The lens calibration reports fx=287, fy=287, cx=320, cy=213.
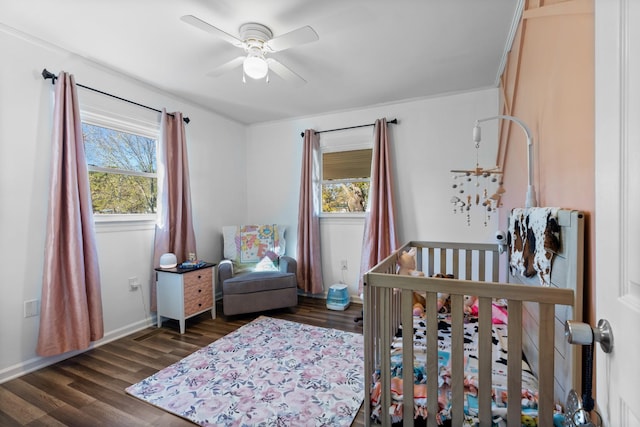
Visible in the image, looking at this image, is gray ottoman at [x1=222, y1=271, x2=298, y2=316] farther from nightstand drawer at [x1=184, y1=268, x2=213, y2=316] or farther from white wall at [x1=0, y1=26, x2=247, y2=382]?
white wall at [x1=0, y1=26, x2=247, y2=382]

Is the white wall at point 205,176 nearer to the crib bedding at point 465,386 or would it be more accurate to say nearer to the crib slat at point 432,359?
the crib bedding at point 465,386

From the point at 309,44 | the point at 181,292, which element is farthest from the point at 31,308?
the point at 309,44

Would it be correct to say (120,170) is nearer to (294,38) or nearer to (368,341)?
(294,38)

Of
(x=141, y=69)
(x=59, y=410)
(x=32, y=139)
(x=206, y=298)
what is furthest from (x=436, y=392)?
(x=141, y=69)

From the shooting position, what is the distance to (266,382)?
6.13 feet

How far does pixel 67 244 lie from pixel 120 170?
85 cm

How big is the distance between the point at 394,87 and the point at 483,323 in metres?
2.46

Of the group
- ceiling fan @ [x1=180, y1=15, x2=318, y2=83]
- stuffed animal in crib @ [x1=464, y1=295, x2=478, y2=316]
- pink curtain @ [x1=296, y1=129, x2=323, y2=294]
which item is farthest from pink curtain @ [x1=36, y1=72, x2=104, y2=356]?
stuffed animal in crib @ [x1=464, y1=295, x2=478, y2=316]

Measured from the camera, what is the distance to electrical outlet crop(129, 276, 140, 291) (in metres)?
2.67

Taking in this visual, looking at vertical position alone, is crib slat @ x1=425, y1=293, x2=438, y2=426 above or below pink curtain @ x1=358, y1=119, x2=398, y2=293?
below

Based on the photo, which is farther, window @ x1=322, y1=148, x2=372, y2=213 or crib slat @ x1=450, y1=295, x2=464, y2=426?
window @ x1=322, y1=148, x2=372, y2=213

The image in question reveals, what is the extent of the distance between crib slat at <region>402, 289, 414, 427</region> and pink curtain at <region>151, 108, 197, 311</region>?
8.19 ft

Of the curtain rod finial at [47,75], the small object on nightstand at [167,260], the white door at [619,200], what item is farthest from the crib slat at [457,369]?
the curtain rod finial at [47,75]

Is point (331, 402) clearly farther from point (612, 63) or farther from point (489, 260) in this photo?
point (489, 260)
